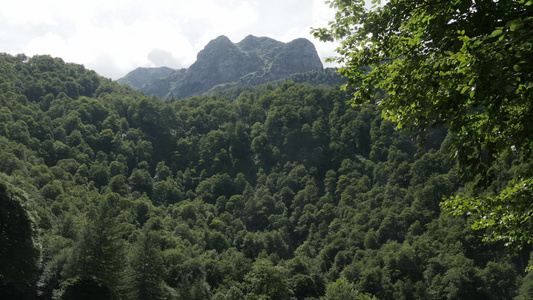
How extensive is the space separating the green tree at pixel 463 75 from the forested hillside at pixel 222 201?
9.99 metres

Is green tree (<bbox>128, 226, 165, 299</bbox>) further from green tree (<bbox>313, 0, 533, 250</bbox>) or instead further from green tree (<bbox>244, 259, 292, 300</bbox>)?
green tree (<bbox>313, 0, 533, 250</bbox>)

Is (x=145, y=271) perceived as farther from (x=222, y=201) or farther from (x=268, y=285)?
(x=222, y=201)

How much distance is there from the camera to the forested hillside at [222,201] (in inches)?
1844

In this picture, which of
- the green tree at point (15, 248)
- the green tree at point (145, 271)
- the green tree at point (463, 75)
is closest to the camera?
the green tree at point (463, 75)

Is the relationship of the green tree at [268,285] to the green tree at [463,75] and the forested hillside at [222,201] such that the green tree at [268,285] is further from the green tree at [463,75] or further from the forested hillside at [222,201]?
the green tree at [463,75]

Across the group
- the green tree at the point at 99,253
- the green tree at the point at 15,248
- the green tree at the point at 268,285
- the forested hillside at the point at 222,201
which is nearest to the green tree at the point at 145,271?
the forested hillside at the point at 222,201

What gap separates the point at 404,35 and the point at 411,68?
2.00 meters

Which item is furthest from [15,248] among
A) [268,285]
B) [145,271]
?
[268,285]

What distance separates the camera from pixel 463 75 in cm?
597

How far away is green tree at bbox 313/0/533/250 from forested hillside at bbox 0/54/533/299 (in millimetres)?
9991

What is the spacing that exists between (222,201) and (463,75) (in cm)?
12017

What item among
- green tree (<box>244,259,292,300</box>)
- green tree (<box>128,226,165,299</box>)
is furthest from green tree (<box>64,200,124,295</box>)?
green tree (<box>244,259,292,300</box>)

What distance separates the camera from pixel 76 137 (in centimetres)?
12469

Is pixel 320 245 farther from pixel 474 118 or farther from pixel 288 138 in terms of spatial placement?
pixel 474 118
